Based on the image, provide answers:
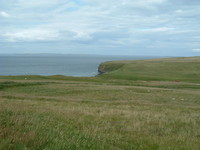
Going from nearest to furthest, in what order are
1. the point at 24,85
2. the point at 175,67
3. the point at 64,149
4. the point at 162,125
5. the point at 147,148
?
the point at 64,149 < the point at 147,148 < the point at 162,125 < the point at 24,85 < the point at 175,67

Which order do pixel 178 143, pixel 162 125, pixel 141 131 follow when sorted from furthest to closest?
pixel 162 125, pixel 141 131, pixel 178 143

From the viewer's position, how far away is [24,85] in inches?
1545

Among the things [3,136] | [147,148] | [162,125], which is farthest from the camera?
[162,125]

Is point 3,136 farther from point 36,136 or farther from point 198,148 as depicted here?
point 198,148

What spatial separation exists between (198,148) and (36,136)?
4.66 metres

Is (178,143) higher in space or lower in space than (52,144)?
lower

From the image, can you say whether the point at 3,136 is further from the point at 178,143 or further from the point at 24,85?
the point at 24,85

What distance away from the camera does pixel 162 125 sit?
11.0 m

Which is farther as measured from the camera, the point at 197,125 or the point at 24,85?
the point at 24,85

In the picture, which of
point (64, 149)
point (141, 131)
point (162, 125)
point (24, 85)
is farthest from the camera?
point (24, 85)

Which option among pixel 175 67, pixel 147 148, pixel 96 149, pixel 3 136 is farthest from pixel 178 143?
pixel 175 67

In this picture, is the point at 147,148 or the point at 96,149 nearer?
the point at 96,149

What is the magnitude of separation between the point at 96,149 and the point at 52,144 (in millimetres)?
1077

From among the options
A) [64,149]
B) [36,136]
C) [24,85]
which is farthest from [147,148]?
[24,85]
